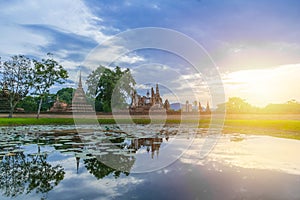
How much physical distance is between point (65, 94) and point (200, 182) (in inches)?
2120

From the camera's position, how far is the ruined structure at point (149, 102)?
39.9 metres

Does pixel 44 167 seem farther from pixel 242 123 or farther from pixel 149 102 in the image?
pixel 149 102

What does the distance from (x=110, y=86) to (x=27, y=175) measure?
28774 millimetres

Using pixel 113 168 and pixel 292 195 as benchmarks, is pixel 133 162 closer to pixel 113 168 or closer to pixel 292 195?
pixel 113 168

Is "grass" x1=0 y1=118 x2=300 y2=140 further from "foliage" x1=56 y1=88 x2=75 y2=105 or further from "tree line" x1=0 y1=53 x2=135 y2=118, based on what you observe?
"foliage" x1=56 y1=88 x2=75 y2=105

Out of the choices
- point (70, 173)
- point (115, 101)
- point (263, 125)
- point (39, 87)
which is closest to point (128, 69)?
point (115, 101)

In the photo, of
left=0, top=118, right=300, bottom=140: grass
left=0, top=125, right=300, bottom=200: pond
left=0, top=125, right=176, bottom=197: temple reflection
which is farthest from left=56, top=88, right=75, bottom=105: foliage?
left=0, top=125, right=300, bottom=200: pond

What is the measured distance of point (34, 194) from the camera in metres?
4.46

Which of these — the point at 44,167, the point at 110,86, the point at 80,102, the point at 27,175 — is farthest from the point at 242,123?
the point at 80,102

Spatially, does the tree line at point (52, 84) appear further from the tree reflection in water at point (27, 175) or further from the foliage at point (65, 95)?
the tree reflection in water at point (27, 175)

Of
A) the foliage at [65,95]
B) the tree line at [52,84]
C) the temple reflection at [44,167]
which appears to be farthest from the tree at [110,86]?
the temple reflection at [44,167]

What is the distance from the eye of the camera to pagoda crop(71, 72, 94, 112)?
3456cm

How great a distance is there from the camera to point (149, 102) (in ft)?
141

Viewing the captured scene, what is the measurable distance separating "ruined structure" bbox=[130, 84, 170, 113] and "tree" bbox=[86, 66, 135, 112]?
3557 millimetres
